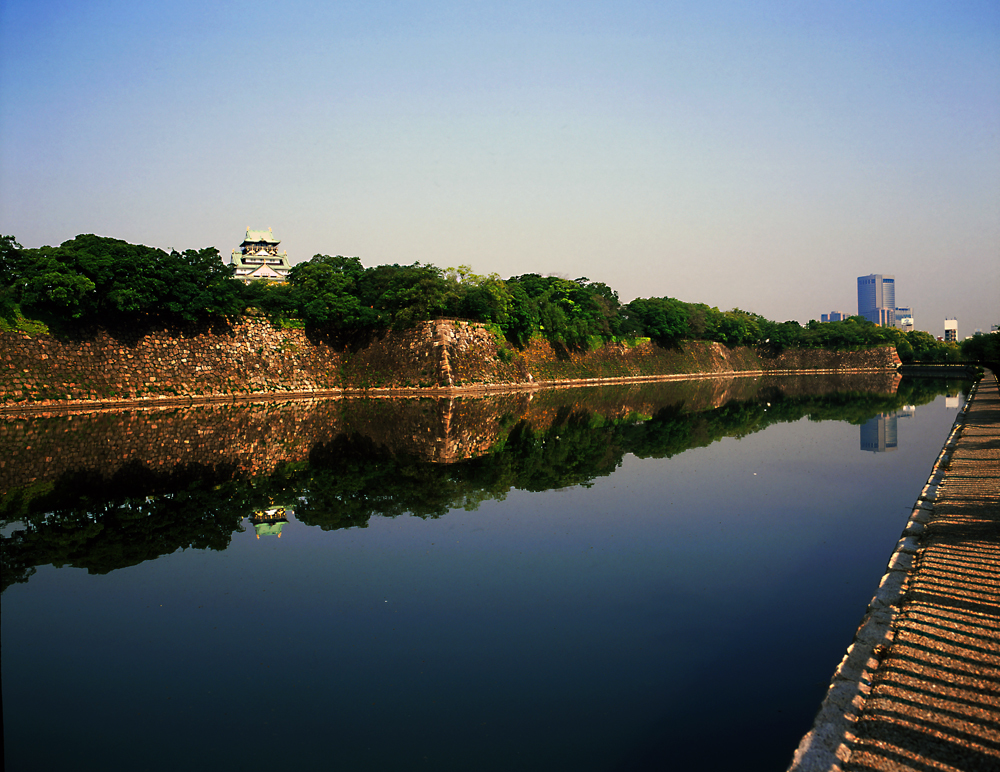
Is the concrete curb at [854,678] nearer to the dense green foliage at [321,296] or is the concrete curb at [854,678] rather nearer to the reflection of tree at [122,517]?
the reflection of tree at [122,517]

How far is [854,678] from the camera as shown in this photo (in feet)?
16.3

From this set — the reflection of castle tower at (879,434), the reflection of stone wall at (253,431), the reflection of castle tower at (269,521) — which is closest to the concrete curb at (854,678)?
the reflection of castle tower at (269,521)

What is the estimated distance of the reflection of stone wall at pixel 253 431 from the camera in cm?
1634

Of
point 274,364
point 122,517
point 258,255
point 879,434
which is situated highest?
point 258,255

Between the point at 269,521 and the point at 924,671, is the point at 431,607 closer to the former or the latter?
the point at 924,671

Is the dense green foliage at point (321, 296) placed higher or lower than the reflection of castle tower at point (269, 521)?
higher

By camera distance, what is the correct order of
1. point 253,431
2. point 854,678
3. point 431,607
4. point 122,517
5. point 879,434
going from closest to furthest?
point 854,678 → point 431,607 → point 122,517 → point 253,431 → point 879,434

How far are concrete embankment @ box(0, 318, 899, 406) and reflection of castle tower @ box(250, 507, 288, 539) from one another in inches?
931

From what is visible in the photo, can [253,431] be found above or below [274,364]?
below

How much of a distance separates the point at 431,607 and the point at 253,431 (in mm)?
16746

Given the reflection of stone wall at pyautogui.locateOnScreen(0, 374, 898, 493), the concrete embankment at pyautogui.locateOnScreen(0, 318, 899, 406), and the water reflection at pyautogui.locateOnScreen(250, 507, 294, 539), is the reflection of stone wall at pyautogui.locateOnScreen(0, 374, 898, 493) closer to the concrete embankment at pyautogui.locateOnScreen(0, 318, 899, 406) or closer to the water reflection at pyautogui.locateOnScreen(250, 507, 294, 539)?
the water reflection at pyautogui.locateOnScreen(250, 507, 294, 539)

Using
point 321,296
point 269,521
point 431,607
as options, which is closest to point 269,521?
point 269,521

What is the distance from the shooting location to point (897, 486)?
1350 centimetres

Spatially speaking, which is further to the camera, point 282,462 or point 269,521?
point 282,462
